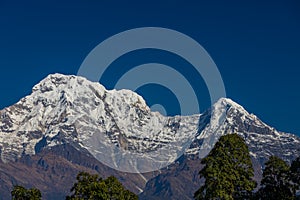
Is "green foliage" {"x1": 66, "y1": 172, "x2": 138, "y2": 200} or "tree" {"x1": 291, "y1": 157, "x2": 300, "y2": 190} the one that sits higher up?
"tree" {"x1": 291, "y1": 157, "x2": 300, "y2": 190}

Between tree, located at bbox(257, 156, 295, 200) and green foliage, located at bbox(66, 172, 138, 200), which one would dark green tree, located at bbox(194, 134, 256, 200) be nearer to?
tree, located at bbox(257, 156, 295, 200)

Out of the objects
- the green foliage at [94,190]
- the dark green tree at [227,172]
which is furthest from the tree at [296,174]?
the green foliage at [94,190]

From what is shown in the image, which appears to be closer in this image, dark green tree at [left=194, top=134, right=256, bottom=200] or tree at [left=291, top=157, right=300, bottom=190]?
dark green tree at [left=194, top=134, right=256, bottom=200]

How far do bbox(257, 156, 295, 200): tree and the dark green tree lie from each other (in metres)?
3.43

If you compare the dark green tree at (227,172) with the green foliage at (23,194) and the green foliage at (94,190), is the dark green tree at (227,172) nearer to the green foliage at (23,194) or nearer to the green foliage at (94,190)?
the green foliage at (94,190)

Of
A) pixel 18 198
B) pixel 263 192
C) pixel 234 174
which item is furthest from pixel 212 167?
pixel 18 198

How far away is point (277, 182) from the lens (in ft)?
295

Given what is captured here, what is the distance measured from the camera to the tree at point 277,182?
88.7 meters

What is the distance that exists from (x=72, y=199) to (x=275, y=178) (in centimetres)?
3039

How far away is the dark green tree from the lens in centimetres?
8088

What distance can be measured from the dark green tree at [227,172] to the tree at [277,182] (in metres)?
3.43

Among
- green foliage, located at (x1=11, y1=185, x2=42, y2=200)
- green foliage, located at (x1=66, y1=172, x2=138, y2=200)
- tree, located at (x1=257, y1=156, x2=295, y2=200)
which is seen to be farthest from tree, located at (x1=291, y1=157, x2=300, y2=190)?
green foliage, located at (x1=11, y1=185, x2=42, y2=200)

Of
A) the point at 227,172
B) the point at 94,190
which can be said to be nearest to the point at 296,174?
the point at 227,172

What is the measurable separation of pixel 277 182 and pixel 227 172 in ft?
36.1
